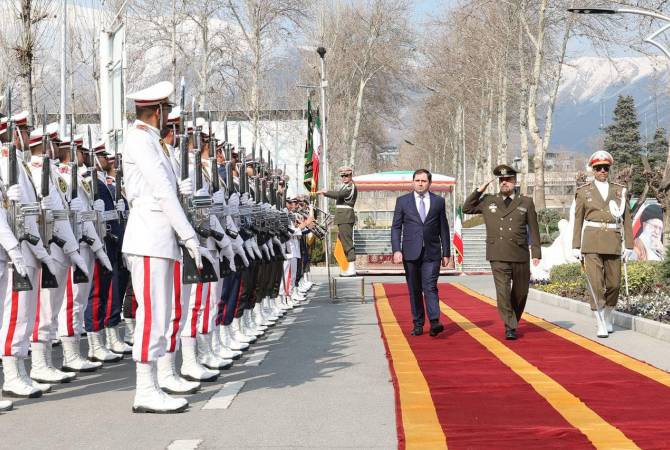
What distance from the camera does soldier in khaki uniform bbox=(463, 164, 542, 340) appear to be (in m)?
13.4

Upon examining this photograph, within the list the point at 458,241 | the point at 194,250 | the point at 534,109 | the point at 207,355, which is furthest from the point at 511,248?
the point at 534,109

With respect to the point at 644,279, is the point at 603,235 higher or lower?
higher

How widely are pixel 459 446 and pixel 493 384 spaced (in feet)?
8.66

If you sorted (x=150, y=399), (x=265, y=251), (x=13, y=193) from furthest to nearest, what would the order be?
(x=265, y=251), (x=13, y=193), (x=150, y=399)

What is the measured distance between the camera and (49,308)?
1006cm

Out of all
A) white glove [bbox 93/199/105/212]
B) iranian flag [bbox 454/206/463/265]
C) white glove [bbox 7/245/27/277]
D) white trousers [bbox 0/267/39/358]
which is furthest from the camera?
iranian flag [bbox 454/206/463/265]

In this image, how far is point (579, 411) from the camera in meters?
8.11

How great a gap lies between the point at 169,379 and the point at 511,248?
5446 mm

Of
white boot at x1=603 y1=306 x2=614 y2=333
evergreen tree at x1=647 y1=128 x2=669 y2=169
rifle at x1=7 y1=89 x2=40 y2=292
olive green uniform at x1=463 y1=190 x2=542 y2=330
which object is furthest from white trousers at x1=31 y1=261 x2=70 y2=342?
evergreen tree at x1=647 y1=128 x2=669 y2=169

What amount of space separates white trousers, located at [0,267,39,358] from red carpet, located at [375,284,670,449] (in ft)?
9.18

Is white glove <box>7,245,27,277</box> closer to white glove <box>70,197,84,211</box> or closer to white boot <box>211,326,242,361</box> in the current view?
white glove <box>70,197,84,211</box>

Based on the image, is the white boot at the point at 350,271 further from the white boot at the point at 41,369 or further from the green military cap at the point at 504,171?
the white boot at the point at 41,369

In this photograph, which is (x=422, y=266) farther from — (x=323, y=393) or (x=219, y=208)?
(x=323, y=393)

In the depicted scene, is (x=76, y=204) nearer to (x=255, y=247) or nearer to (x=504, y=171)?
→ (x=255, y=247)
